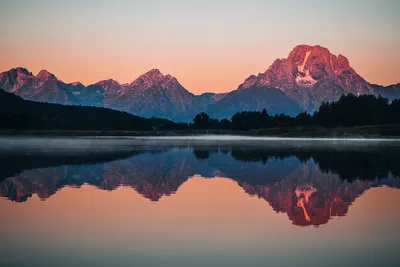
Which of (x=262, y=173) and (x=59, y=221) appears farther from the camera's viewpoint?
(x=262, y=173)

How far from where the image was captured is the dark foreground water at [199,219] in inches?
640

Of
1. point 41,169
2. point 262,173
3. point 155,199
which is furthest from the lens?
point 41,169

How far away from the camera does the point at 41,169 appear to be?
144ft

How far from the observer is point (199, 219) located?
73.5ft

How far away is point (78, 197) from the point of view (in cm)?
2870

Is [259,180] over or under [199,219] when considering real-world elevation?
over

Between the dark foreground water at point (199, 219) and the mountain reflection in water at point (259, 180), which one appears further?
the mountain reflection in water at point (259, 180)

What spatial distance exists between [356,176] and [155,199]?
17.1 meters

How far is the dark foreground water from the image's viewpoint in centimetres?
1625

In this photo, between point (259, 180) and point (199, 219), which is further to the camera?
point (259, 180)

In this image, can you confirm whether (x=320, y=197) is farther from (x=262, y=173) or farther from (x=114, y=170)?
(x=114, y=170)

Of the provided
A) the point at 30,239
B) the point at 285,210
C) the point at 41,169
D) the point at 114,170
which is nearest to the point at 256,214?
the point at 285,210

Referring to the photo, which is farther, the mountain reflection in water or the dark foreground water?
the mountain reflection in water

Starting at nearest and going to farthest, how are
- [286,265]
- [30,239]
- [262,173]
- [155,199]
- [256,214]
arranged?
A: [286,265], [30,239], [256,214], [155,199], [262,173]
